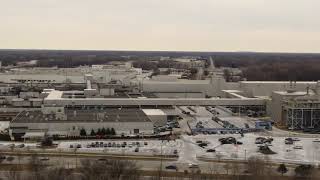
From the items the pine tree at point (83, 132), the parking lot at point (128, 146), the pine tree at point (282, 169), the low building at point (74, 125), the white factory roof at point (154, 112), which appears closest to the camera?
the pine tree at point (282, 169)

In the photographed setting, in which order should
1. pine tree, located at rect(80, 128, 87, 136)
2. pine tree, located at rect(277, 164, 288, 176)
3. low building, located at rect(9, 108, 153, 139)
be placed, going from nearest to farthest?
pine tree, located at rect(277, 164, 288, 176) → pine tree, located at rect(80, 128, 87, 136) → low building, located at rect(9, 108, 153, 139)

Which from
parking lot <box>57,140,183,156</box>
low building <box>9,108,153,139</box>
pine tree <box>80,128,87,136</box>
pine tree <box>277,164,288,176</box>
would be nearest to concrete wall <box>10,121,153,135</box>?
low building <box>9,108,153,139</box>

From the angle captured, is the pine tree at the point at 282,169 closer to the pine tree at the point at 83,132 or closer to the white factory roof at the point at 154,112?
the pine tree at the point at 83,132

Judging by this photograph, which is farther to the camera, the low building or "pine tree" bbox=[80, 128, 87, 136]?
the low building

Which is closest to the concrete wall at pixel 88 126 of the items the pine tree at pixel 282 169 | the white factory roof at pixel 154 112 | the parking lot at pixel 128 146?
the parking lot at pixel 128 146

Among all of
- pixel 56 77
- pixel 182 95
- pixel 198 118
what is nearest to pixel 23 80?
pixel 56 77

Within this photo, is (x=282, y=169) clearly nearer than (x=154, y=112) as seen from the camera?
Yes

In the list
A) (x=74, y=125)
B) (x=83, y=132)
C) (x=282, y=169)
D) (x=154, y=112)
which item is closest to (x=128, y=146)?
(x=83, y=132)

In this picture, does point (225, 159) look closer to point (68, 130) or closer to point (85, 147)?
point (85, 147)

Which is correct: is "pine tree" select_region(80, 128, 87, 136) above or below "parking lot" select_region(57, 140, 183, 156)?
above

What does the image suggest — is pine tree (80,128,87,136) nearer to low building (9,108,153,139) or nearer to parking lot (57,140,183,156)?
low building (9,108,153,139)

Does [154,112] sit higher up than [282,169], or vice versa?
[154,112]

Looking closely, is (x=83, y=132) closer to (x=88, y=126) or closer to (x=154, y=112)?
(x=88, y=126)
